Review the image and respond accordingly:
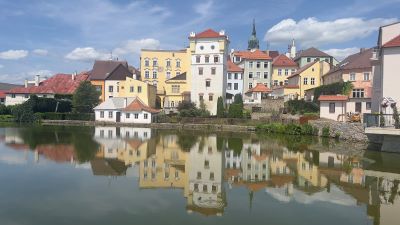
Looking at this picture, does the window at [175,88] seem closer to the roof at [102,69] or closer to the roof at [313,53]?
the roof at [102,69]

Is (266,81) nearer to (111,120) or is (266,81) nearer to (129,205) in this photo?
(111,120)

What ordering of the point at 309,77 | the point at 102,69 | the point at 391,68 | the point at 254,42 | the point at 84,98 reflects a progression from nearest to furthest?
the point at 391,68
the point at 84,98
the point at 309,77
the point at 102,69
the point at 254,42

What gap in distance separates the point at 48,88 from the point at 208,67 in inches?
1234

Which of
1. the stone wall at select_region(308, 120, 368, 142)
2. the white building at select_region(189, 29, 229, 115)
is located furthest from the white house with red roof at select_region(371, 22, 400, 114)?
the white building at select_region(189, 29, 229, 115)

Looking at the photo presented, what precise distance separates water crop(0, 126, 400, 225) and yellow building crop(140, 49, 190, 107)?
40.7 metres

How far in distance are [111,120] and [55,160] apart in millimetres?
35262

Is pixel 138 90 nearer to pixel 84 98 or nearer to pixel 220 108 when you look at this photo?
pixel 84 98

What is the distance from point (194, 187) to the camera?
1419cm

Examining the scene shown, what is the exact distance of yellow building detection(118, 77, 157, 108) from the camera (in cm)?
5688

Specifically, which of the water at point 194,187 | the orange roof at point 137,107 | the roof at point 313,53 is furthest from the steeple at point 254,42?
the water at point 194,187

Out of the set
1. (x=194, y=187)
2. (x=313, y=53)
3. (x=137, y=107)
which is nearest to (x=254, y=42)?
(x=313, y=53)

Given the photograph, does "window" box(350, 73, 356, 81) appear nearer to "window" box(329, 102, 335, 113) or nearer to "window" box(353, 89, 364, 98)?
"window" box(353, 89, 364, 98)

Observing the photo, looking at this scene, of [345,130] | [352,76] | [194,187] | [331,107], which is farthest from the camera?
[352,76]

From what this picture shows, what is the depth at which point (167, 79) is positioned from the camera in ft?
209
